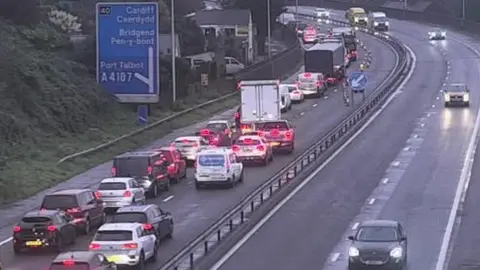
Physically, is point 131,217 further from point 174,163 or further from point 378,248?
point 174,163

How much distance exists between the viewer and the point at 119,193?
137ft

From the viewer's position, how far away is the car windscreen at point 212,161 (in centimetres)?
4806

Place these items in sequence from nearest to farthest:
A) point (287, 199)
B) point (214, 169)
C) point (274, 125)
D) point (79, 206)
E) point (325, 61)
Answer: point (79, 206) < point (287, 199) < point (214, 169) < point (274, 125) < point (325, 61)

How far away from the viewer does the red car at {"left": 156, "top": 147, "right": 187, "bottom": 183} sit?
49.0 metres

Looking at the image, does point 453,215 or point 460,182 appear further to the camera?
point 460,182

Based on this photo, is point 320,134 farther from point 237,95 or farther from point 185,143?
point 237,95

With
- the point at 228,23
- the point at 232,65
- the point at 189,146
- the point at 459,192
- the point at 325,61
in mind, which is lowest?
the point at 459,192

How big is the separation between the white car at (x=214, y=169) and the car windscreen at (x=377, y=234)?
16.7m

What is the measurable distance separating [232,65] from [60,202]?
217 feet

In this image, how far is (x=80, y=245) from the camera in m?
36.2

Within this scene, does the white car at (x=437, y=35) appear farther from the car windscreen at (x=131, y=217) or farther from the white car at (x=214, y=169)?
the car windscreen at (x=131, y=217)

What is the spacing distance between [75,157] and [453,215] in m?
19.9

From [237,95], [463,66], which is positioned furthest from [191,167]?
[463,66]

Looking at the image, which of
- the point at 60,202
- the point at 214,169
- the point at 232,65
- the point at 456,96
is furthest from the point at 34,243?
the point at 232,65
